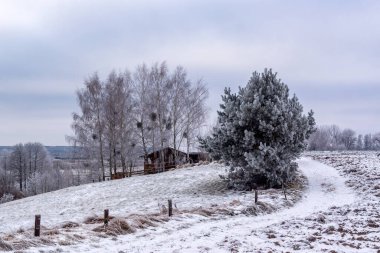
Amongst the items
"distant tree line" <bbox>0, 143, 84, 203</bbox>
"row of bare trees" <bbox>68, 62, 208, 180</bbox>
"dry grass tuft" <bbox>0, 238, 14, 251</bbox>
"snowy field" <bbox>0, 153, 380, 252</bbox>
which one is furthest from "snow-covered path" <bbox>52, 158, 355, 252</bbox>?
"distant tree line" <bbox>0, 143, 84, 203</bbox>

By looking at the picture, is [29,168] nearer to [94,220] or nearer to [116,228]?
[94,220]

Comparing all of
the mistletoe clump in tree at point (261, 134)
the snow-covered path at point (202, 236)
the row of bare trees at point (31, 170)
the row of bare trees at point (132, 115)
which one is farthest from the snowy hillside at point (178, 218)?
the row of bare trees at point (31, 170)

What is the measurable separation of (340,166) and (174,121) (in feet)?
62.4

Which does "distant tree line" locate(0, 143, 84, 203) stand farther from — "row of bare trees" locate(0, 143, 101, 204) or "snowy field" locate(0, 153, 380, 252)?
"snowy field" locate(0, 153, 380, 252)

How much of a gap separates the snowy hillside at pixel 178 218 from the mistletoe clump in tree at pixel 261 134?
1842 millimetres

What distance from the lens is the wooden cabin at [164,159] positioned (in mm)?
52062

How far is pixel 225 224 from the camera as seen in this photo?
15.9 meters

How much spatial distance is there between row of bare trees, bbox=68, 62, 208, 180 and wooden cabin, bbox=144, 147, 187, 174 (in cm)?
176

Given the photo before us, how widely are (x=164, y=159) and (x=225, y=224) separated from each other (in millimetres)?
40670

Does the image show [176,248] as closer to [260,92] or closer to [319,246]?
[319,246]

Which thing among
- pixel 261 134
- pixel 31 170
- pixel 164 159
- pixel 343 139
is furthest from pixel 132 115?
pixel 343 139

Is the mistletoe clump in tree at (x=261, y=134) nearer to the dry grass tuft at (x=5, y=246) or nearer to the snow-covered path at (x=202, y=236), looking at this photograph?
the snow-covered path at (x=202, y=236)

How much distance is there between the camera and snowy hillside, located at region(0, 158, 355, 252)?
12156 millimetres

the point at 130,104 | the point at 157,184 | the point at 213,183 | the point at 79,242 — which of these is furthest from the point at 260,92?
the point at 130,104
